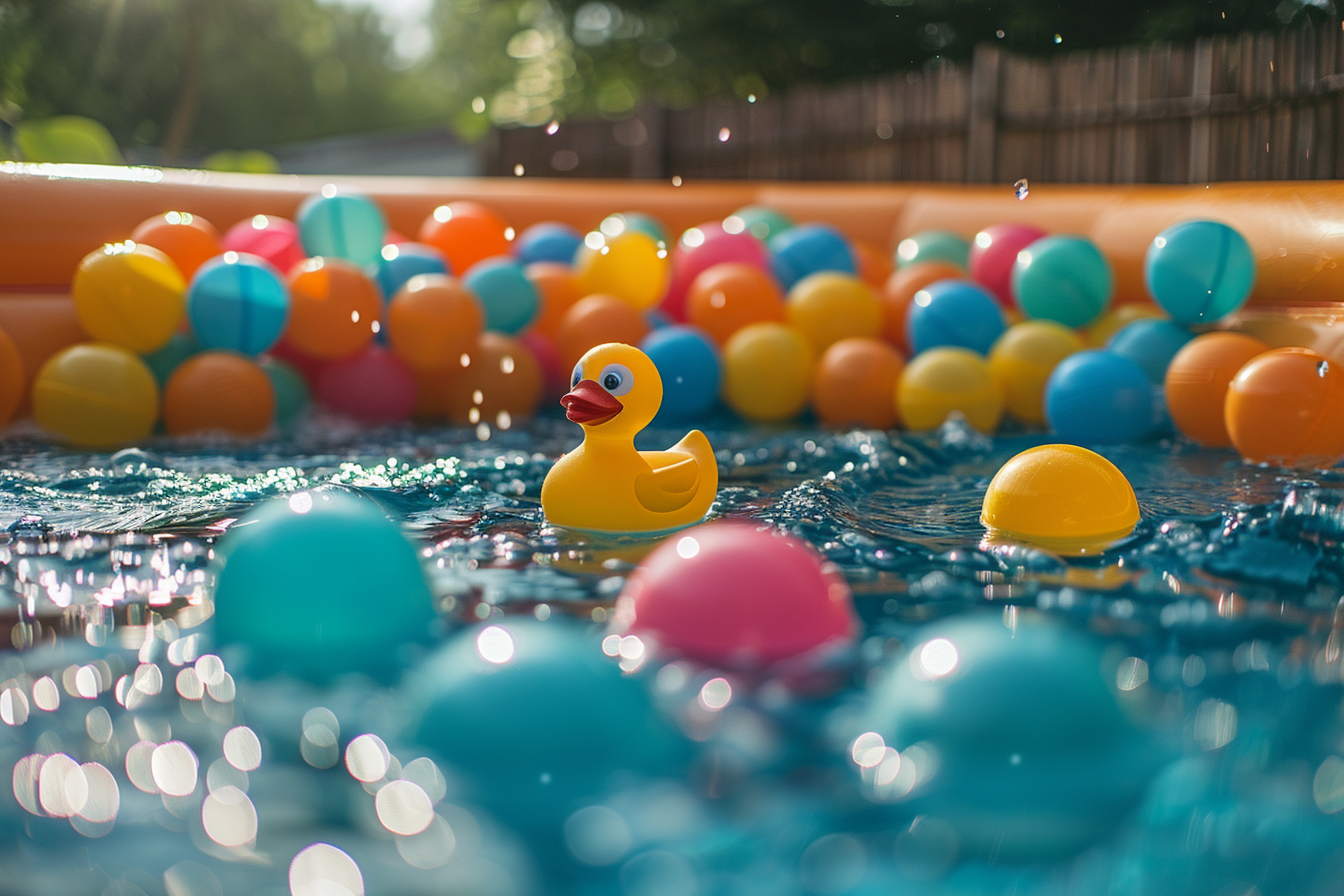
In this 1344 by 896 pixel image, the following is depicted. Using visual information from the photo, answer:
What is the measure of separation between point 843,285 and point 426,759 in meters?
3.95

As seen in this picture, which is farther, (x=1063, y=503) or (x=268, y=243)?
(x=268, y=243)

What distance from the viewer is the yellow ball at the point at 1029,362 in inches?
190

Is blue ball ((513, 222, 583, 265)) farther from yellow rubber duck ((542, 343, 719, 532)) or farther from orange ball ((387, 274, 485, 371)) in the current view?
yellow rubber duck ((542, 343, 719, 532))

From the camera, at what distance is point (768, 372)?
506cm

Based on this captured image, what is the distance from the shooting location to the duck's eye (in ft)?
10.0

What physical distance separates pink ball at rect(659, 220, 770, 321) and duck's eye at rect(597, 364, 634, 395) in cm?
288

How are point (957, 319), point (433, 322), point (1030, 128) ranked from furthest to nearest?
point (1030, 128) < point (957, 319) < point (433, 322)

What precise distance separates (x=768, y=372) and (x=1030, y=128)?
4.57 metres

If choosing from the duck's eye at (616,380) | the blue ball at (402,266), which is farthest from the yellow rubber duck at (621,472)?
the blue ball at (402,266)

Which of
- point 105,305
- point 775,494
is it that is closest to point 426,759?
point 775,494

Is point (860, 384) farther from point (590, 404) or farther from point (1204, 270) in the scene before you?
point (590, 404)

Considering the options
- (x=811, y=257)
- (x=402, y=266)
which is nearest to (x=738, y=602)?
(x=402, y=266)

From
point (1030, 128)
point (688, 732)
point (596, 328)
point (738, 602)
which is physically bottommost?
point (688, 732)

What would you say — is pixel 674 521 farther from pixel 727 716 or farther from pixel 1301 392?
pixel 1301 392
